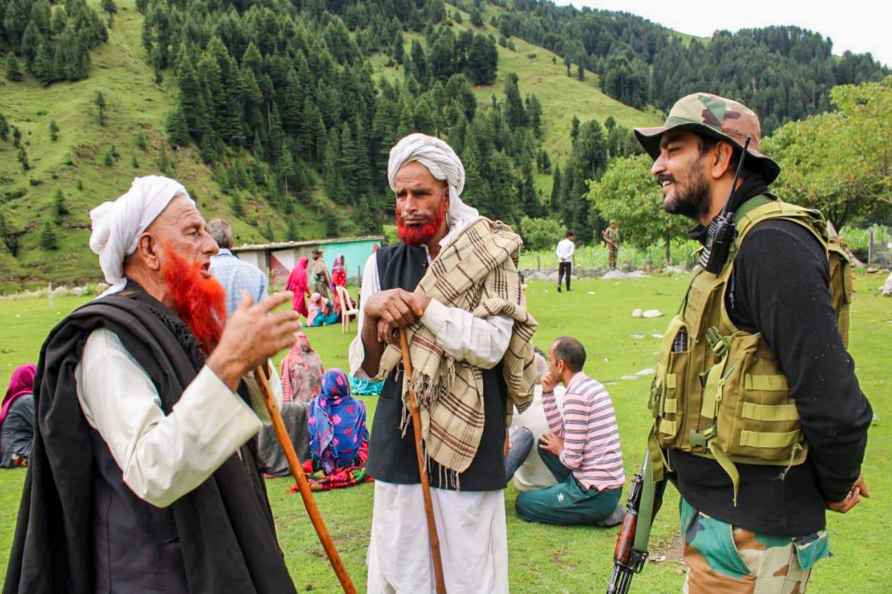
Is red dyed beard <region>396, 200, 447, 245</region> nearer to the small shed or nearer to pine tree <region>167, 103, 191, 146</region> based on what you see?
the small shed

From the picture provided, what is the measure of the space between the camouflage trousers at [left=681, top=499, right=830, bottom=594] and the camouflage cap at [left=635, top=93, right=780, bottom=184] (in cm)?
117

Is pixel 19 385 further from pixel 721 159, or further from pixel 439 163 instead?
pixel 721 159

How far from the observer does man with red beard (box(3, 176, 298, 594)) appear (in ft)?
5.52

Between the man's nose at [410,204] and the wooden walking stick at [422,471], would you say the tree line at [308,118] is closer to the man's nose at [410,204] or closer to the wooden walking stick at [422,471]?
the man's nose at [410,204]

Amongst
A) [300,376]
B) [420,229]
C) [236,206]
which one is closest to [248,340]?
[420,229]

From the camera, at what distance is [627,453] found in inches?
269

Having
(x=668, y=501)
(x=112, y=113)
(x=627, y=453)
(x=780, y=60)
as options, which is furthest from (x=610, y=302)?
(x=780, y=60)

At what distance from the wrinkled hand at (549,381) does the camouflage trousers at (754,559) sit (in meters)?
3.11

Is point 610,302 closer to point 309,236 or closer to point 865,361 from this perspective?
point 865,361

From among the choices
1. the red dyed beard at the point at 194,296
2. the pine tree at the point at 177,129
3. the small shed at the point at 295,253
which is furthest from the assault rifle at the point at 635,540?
the pine tree at the point at 177,129

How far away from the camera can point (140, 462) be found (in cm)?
166

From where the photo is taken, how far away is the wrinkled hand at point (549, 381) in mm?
5325

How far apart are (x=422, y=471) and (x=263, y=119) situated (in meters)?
92.5

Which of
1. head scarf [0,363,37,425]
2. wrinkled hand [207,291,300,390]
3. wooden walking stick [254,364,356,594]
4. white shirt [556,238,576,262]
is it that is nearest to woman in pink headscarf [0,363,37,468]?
head scarf [0,363,37,425]
